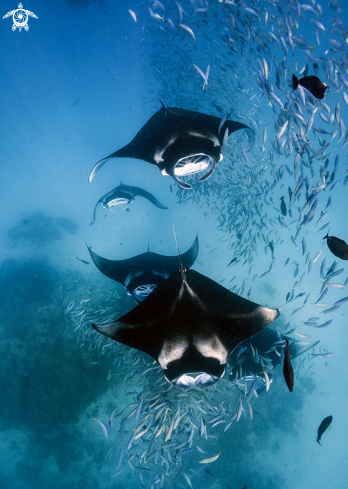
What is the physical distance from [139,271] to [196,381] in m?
3.05

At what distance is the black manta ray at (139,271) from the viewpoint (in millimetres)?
5414

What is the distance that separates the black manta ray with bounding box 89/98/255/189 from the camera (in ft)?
12.9

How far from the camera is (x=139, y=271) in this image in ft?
18.3

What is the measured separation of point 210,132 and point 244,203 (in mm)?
5401

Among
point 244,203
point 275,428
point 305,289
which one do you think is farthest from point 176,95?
point 275,428

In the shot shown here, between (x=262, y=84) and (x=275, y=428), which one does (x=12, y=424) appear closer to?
(x=275, y=428)

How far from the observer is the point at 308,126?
378 cm

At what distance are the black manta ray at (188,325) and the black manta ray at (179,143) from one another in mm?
2093

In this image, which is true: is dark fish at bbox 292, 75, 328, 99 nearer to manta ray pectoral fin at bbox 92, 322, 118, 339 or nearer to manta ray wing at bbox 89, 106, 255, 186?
manta ray wing at bbox 89, 106, 255, 186

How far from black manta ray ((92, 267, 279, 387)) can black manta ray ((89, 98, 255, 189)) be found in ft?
6.87

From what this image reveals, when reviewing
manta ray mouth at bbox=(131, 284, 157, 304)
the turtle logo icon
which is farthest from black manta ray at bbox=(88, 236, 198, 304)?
the turtle logo icon

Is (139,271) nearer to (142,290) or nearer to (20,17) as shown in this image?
(142,290)

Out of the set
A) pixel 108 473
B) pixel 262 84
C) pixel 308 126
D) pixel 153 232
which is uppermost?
pixel 262 84

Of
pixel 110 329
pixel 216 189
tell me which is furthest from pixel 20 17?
pixel 110 329
